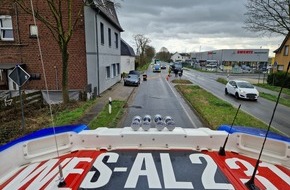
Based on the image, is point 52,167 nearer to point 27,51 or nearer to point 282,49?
point 27,51

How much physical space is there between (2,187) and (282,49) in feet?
140

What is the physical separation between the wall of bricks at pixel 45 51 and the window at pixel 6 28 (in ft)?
0.90

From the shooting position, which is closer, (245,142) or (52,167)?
(52,167)

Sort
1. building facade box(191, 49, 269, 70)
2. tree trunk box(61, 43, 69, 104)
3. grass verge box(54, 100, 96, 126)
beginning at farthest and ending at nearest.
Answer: building facade box(191, 49, 269, 70) → tree trunk box(61, 43, 69, 104) → grass verge box(54, 100, 96, 126)

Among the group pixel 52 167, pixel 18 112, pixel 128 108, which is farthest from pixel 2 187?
pixel 128 108

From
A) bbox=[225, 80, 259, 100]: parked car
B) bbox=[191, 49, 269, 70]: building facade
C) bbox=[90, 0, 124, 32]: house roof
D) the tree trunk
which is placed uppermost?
bbox=[90, 0, 124, 32]: house roof

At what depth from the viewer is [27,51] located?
16516 mm

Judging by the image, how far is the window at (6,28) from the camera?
16.1m

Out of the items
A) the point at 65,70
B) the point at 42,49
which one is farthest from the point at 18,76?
the point at 42,49

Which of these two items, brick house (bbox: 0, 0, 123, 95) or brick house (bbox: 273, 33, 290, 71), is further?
brick house (bbox: 273, 33, 290, 71)

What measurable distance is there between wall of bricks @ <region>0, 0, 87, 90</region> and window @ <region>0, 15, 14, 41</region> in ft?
0.90

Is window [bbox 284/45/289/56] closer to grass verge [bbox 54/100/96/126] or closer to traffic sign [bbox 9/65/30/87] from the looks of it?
grass verge [bbox 54/100/96/126]

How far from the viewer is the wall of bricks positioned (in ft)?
52.7

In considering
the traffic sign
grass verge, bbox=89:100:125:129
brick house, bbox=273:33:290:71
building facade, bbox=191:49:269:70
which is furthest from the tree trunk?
building facade, bbox=191:49:269:70
